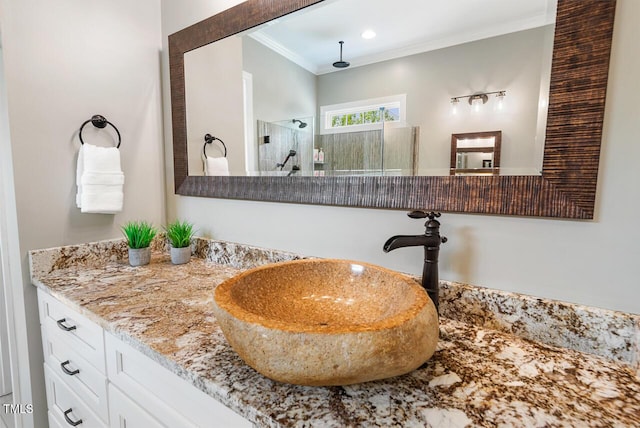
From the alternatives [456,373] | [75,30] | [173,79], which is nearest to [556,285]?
[456,373]

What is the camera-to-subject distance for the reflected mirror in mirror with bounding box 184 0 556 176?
0.76 m

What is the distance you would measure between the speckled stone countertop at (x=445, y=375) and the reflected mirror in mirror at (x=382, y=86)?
40cm

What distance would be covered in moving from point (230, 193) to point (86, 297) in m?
0.60

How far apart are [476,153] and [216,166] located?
1044mm

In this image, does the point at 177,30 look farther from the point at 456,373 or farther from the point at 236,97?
the point at 456,373

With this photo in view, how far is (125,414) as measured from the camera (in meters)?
0.84

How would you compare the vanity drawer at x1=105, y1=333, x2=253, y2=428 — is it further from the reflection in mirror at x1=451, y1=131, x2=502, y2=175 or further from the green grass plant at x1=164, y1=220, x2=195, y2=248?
the reflection in mirror at x1=451, y1=131, x2=502, y2=175

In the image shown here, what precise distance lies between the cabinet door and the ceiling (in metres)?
1.09

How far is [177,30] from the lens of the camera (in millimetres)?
1468

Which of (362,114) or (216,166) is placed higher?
(362,114)

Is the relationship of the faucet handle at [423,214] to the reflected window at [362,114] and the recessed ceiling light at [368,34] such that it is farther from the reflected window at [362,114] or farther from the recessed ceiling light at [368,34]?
the recessed ceiling light at [368,34]

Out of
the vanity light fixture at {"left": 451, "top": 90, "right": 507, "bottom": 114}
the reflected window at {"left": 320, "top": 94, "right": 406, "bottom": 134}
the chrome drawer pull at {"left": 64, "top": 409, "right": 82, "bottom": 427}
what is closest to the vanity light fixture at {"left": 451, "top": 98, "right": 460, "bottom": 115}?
the vanity light fixture at {"left": 451, "top": 90, "right": 507, "bottom": 114}

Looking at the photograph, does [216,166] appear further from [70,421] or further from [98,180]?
[70,421]

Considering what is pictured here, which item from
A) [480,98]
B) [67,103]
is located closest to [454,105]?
[480,98]
